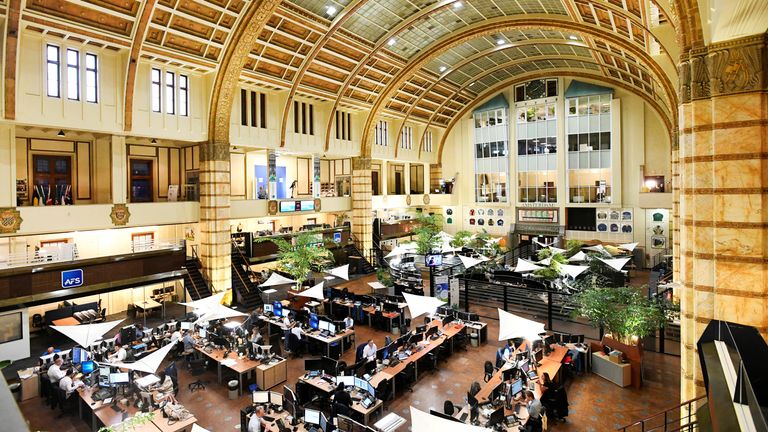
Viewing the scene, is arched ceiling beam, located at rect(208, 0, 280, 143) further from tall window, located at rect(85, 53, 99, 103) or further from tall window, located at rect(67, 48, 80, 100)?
tall window, located at rect(67, 48, 80, 100)

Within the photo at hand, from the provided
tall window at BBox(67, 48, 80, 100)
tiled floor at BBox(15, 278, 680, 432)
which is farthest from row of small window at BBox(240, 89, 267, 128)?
tiled floor at BBox(15, 278, 680, 432)

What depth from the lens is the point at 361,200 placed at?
30500mm

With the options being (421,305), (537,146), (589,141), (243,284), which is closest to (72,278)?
(243,284)

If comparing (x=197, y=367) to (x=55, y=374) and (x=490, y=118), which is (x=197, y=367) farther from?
(x=490, y=118)

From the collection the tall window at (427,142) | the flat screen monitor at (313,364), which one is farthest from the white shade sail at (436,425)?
the tall window at (427,142)

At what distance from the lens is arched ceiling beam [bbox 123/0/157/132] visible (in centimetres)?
1589

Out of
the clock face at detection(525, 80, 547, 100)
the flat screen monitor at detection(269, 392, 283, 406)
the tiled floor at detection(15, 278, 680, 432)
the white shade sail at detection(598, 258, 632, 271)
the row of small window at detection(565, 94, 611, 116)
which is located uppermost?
the clock face at detection(525, 80, 547, 100)

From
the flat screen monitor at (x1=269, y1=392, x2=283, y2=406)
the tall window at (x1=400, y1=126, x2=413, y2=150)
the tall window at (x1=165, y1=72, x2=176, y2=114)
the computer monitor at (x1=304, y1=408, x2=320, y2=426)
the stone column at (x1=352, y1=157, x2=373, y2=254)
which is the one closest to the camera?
the computer monitor at (x1=304, y1=408, x2=320, y2=426)

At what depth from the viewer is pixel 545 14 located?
22312 mm

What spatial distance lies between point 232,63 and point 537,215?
26.4 meters

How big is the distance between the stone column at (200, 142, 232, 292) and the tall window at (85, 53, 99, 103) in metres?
5.06

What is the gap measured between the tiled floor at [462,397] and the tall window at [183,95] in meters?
12.4

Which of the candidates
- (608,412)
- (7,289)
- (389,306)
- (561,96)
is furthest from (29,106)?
(561,96)

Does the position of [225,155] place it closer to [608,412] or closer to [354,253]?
[354,253]
